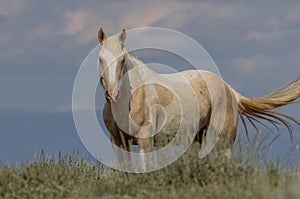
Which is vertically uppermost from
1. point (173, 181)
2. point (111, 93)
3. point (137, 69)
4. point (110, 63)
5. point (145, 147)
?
point (137, 69)

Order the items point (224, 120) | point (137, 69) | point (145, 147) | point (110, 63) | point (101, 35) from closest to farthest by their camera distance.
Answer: point (110, 63)
point (101, 35)
point (145, 147)
point (137, 69)
point (224, 120)

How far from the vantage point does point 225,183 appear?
28.4ft

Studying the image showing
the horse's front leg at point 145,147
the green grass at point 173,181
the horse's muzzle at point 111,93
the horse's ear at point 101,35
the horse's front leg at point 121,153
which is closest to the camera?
the green grass at point 173,181

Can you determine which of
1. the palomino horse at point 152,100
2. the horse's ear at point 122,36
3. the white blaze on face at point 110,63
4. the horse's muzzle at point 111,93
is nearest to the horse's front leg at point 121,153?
the palomino horse at point 152,100

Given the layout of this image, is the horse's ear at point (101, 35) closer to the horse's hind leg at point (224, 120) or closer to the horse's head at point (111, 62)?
the horse's head at point (111, 62)

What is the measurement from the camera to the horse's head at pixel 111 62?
32.7 ft

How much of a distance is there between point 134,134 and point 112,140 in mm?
464

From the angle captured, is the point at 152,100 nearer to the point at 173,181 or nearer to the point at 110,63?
the point at 110,63

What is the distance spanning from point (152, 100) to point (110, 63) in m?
1.32

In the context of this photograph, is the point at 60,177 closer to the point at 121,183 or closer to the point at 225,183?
the point at 121,183

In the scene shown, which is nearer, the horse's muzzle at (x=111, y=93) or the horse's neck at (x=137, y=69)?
the horse's muzzle at (x=111, y=93)

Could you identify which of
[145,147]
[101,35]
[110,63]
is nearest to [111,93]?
[110,63]

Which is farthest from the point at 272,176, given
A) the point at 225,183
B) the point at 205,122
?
the point at 205,122

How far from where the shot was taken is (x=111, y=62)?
1012cm
